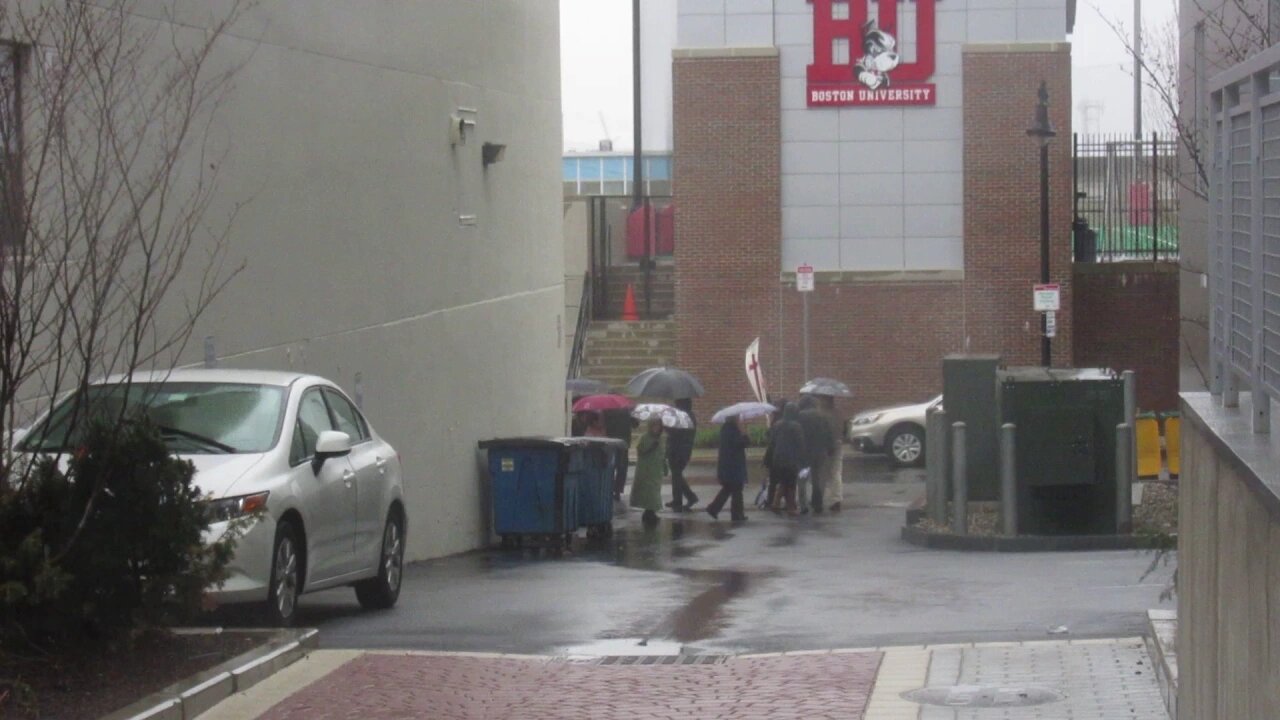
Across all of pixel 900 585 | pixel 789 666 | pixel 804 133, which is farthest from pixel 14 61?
pixel 804 133

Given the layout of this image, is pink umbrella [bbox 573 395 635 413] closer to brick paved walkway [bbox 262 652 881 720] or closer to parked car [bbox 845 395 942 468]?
parked car [bbox 845 395 942 468]

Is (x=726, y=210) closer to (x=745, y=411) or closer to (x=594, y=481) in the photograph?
(x=745, y=411)

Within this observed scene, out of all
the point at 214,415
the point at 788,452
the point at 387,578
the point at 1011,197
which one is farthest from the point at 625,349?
the point at 214,415

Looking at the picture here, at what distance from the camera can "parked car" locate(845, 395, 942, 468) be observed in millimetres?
32406

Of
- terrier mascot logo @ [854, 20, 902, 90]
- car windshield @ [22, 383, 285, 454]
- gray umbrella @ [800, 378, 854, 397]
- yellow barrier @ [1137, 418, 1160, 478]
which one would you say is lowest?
yellow barrier @ [1137, 418, 1160, 478]

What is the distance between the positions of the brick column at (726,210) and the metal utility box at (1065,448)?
19.7 m

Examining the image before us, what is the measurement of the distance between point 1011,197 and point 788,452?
15.2 m

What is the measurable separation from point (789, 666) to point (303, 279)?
784 centimetres

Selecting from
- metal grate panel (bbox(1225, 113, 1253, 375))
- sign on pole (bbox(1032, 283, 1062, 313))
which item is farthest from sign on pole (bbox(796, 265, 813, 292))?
metal grate panel (bbox(1225, 113, 1253, 375))

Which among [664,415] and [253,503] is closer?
[253,503]

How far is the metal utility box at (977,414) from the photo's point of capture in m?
19.7

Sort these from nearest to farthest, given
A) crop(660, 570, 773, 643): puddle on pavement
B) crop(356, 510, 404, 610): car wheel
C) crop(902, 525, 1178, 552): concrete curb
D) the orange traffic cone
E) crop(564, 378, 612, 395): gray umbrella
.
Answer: crop(660, 570, 773, 643): puddle on pavement < crop(356, 510, 404, 610): car wheel < crop(902, 525, 1178, 552): concrete curb < crop(564, 378, 612, 395): gray umbrella < the orange traffic cone

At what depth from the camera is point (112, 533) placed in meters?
8.20

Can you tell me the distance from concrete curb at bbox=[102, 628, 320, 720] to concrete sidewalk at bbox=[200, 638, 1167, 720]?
0.07 metres
